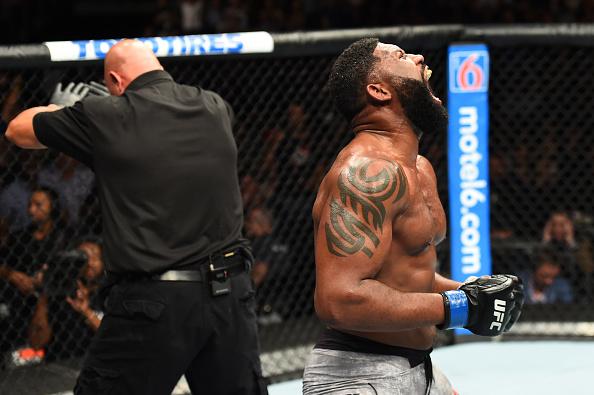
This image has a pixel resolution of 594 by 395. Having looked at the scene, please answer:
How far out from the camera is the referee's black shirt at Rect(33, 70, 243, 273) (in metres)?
2.62

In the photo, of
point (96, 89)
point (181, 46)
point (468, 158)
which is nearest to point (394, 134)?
point (96, 89)

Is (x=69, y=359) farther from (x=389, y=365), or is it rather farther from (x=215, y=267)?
(x=389, y=365)

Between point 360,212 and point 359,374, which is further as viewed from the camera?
point 359,374

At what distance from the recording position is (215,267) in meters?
2.68

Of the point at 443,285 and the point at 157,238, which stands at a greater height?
the point at 157,238

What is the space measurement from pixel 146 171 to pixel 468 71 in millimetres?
2424

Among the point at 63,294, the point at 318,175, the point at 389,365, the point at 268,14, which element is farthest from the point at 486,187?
the point at 268,14

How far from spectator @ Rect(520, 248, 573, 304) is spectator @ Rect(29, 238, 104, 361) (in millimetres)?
2494

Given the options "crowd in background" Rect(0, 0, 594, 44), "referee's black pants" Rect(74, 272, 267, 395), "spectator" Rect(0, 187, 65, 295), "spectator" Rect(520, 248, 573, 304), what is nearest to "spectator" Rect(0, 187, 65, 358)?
"spectator" Rect(0, 187, 65, 295)

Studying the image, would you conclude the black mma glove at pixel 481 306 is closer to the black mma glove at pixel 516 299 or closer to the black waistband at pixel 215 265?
the black mma glove at pixel 516 299

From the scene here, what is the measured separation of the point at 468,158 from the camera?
4.67 meters

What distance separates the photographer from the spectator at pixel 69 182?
421 cm

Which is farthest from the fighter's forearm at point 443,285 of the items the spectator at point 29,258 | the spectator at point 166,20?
the spectator at point 166,20

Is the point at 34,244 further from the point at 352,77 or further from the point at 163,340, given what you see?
the point at 352,77
